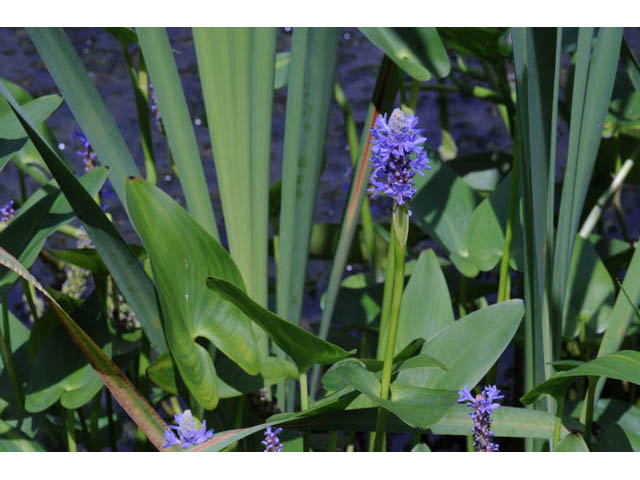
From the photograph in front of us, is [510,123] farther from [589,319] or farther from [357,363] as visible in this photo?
[357,363]

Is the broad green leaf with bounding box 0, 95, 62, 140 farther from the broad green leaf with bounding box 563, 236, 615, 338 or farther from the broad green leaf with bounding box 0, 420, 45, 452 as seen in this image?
the broad green leaf with bounding box 563, 236, 615, 338

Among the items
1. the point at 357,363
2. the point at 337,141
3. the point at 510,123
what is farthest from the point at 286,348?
the point at 337,141

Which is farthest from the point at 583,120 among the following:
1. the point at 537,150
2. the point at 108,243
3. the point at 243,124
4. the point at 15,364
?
the point at 15,364

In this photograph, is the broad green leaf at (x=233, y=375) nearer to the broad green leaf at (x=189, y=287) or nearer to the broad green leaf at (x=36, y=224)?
the broad green leaf at (x=189, y=287)

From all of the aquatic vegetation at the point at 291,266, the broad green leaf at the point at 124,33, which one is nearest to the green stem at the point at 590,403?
the aquatic vegetation at the point at 291,266

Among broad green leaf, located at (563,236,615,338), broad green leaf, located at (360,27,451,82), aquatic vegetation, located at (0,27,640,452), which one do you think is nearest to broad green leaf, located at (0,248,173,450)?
aquatic vegetation, located at (0,27,640,452)
